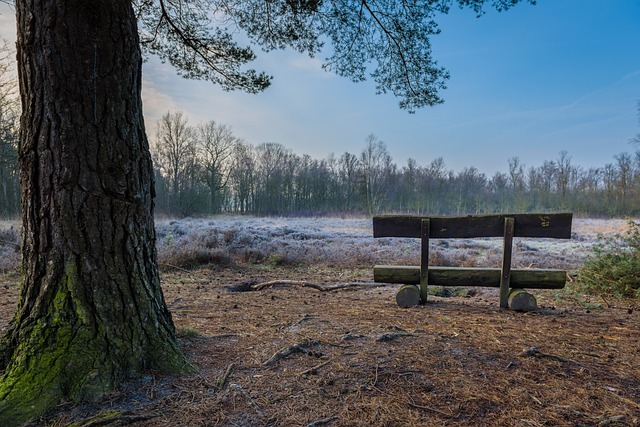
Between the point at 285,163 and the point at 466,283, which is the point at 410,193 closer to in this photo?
the point at 285,163

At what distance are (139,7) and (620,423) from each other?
20.9 feet

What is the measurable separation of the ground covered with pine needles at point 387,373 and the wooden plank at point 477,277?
0.55 meters

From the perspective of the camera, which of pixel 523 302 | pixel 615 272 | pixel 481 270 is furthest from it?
pixel 615 272

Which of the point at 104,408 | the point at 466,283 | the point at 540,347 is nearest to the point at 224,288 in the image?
the point at 466,283

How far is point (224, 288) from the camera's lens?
6.84m

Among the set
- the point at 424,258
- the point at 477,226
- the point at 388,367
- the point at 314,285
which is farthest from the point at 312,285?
the point at 388,367

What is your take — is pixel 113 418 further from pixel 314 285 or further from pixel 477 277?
pixel 314 285

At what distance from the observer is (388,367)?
2508 mm

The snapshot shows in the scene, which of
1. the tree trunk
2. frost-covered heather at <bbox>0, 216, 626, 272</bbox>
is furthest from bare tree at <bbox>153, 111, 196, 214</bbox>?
the tree trunk

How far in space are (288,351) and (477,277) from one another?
3.46 meters

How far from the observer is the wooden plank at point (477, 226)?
15.8 feet

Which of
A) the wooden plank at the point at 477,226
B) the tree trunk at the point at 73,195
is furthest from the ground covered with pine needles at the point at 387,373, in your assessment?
the wooden plank at the point at 477,226

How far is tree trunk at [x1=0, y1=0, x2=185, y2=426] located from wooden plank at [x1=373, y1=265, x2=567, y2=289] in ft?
12.0

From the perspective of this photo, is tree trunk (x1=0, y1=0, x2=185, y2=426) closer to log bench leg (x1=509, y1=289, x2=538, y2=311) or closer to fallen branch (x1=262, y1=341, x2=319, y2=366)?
fallen branch (x1=262, y1=341, x2=319, y2=366)
